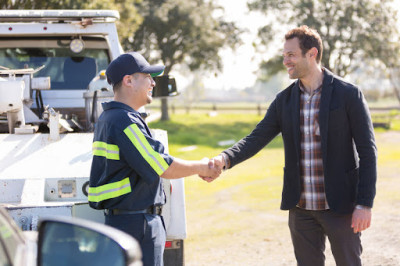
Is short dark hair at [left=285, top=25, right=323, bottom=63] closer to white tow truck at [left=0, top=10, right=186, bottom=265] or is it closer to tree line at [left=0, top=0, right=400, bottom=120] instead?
white tow truck at [left=0, top=10, right=186, bottom=265]

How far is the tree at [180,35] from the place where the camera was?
3562 centimetres

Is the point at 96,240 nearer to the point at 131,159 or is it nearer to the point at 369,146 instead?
the point at 131,159

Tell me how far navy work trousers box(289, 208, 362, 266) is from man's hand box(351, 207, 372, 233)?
0.33 ft

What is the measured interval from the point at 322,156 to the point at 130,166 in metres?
1.24

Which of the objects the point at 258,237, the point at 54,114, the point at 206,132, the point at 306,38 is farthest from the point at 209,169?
the point at 206,132

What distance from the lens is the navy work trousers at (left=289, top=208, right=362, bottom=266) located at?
404cm

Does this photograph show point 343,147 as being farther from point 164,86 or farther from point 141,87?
point 164,86

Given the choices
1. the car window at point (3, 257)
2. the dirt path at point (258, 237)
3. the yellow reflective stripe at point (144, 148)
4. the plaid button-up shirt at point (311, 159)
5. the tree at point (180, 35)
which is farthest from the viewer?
the tree at point (180, 35)

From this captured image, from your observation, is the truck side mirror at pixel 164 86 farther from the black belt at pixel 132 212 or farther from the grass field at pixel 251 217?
the black belt at pixel 132 212

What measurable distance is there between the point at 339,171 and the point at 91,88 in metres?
2.80

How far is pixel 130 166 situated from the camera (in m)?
3.56

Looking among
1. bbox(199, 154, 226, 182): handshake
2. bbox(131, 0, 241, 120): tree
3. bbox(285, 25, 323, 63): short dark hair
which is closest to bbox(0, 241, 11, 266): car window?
bbox(199, 154, 226, 182): handshake

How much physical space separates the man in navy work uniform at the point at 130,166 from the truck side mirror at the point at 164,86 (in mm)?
2136

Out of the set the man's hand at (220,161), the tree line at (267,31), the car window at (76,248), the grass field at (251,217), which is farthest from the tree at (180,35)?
the car window at (76,248)
